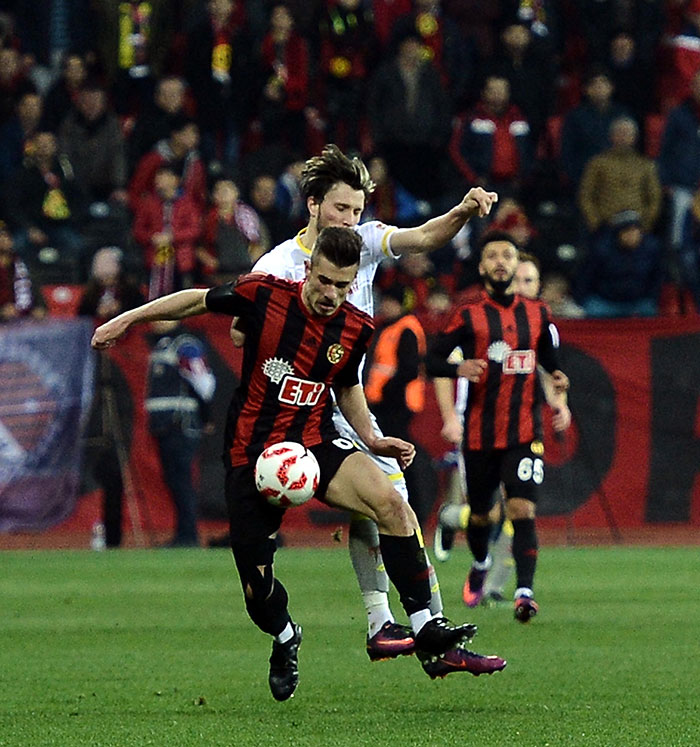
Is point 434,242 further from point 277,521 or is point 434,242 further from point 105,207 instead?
point 105,207

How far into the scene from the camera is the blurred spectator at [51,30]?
20547 mm

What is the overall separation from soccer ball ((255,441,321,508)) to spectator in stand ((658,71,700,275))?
12215 millimetres

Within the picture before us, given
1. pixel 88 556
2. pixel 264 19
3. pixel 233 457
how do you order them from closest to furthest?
pixel 233 457 < pixel 88 556 < pixel 264 19

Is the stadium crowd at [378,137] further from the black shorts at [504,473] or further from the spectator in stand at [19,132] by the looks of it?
the black shorts at [504,473]

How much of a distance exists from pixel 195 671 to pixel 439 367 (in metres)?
3.48

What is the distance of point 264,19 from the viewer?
782 inches

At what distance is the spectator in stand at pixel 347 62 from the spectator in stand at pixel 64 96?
8.65 ft

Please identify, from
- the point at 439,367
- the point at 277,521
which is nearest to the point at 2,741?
the point at 277,521

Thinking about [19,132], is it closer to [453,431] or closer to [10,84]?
[10,84]

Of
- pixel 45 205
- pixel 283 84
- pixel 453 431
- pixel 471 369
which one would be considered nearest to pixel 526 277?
pixel 453 431

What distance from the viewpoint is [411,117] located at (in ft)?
61.7

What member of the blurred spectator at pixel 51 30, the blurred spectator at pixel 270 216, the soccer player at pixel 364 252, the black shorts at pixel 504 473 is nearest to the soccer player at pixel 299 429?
the soccer player at pixel 364 252

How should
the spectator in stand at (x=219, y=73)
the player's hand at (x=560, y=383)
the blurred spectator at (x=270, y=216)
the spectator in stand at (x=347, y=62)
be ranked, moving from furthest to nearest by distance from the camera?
the spectator in stand at (x=347, y=62)
the spectator in stand at (x=219, y=73)
the blurred spectator at (x=270, y=216)
the player's hand at (x=560, y=383)

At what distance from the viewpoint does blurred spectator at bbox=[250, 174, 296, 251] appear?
18.1 m
